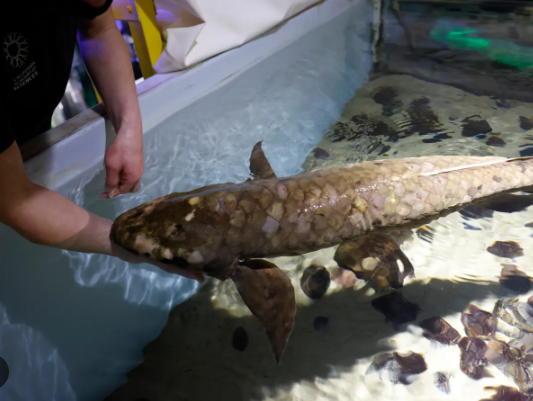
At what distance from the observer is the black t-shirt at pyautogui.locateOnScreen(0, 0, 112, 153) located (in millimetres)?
1371

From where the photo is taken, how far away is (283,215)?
1.68 metres

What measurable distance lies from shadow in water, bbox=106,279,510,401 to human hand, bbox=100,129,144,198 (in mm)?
842

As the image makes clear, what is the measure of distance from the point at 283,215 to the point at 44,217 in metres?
0.92

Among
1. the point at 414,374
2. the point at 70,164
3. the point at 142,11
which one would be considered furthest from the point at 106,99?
the point at 414,374

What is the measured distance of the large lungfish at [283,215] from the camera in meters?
1.60

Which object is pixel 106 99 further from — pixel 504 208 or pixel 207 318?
pixel 504 208

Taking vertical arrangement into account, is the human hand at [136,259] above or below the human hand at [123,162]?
below

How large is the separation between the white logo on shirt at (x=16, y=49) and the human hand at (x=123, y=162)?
513 millimetres

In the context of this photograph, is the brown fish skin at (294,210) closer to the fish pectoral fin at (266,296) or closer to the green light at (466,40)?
the fish pectoral fin at (266,296)

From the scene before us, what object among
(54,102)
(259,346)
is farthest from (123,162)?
(259,346)

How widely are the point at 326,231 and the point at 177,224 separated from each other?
65cm

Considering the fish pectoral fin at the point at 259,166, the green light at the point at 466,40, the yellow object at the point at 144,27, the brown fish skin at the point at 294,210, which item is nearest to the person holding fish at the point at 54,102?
the brown fish skin at the point at 294,210

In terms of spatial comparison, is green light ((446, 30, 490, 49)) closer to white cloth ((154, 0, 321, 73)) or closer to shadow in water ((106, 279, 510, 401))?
white cloth ((154, 0, 321, 73))

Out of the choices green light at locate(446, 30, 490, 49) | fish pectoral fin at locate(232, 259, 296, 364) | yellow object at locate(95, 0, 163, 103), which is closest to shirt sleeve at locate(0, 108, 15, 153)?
fish pectoral fin at locate(232, 259, 296, 364)
